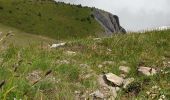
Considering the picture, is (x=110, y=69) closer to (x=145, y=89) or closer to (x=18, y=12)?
(x=145, y=89)

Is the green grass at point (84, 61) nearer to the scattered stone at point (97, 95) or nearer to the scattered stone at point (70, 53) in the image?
the scattered stone at point (70, 53)

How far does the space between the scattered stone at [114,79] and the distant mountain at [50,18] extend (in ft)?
203

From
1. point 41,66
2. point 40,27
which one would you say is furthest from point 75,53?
point 40,27

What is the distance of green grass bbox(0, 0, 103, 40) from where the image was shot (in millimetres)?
87375

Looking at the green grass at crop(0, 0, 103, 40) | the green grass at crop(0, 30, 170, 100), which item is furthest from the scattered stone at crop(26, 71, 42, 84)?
the green grass at crop(0, 0, 103, 40)

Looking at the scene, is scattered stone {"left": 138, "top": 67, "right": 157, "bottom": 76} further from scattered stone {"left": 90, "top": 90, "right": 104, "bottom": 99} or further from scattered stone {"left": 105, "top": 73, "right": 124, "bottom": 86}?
scattered stone {"left": 90, "top": 90, "right": 104, "bottom": 99}

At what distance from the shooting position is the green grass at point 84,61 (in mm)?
11395

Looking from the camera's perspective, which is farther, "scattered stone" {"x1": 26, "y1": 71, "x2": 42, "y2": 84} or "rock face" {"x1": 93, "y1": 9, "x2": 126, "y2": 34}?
"rock face" {"x1": 93, "y1": 9, "x2": 126, "y2": 34}

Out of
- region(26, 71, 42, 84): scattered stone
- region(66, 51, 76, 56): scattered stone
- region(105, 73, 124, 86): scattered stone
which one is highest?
region(66, 51, 76, 56): scattered stone

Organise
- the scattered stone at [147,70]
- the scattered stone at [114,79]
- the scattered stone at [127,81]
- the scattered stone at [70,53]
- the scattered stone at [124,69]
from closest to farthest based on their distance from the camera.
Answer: the scattered stone at [127,81], the scattered stone at [114,79], the scattered stone at [147,70], the scattered stone at [124,69], the scattered stone at [70,53]

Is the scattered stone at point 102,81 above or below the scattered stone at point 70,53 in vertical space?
below

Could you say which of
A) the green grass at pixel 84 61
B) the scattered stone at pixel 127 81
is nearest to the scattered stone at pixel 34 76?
the green grass at pixel 84 61

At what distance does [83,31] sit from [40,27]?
1220cm

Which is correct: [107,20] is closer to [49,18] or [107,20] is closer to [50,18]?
[50,18]
